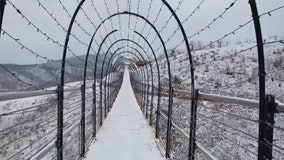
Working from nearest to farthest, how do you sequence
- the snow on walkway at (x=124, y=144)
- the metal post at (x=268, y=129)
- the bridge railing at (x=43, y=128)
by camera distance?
the metal post at (x=268, y=129), the bridge railing at (x=43, y=128), the snow on walkway at (x=124, y=144)

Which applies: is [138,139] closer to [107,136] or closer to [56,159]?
[107,136]

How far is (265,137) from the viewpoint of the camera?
2111mm

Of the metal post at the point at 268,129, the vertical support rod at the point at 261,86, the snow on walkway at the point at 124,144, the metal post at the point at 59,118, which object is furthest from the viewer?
the snow on walkway at the point at 124,144

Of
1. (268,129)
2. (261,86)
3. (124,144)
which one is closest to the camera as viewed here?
(268,129)

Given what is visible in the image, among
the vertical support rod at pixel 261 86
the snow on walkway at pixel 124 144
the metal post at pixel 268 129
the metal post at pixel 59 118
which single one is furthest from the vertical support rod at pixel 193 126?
the snow on walkway at pixel 124 144

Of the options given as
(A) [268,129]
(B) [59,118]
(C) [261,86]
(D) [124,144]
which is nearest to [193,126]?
→ (B) [59,118]

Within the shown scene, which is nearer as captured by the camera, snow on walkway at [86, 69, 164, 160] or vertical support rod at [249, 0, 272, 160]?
vertical support rod at [249, 0, 272, 160]

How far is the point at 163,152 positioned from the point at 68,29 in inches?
114

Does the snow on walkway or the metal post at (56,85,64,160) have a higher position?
the metal post at (56,85,64,160)

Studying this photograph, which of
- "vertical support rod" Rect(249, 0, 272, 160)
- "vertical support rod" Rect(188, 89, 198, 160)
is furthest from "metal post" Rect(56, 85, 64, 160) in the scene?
"vertical support rod" Rect(249, 0, 272, 160)

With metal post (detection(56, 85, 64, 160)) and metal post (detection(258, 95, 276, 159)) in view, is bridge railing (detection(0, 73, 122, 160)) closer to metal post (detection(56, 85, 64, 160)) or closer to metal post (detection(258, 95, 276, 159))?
metal post (detection(56, 85, 64, 160))

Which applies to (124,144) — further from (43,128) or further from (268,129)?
(268,129)

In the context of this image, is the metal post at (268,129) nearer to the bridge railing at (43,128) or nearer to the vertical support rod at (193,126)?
the bridge railing at (43,128)

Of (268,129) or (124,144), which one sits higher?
(268,129)
